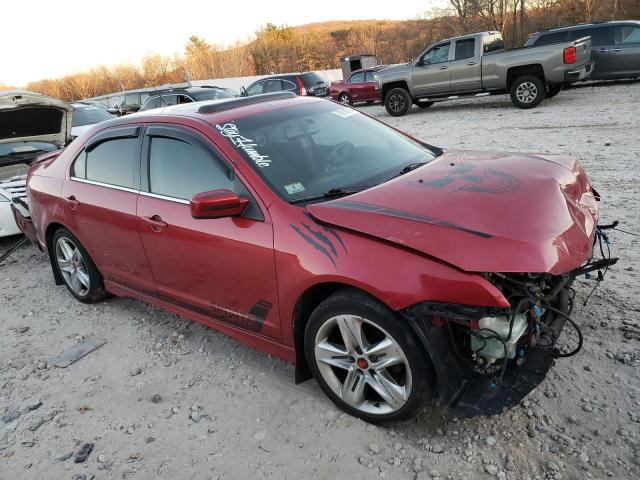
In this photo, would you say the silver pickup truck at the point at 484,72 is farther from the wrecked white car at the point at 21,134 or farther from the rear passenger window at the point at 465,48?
the wrecked white car at the point at 21,134

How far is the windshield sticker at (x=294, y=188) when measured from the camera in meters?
Answer: 2.81

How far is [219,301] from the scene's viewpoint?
3.11 metres

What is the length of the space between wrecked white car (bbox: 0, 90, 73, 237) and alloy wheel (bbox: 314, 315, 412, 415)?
4.61 metres

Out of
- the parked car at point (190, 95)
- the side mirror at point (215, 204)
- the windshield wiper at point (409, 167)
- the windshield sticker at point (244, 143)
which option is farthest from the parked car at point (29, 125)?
the parked car at point (190, 95)

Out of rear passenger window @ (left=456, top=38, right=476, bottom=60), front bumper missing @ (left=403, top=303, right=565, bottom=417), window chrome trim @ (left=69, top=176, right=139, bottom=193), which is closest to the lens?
front bumper missing @ (left=403, top=303, right=565, bottom=417)

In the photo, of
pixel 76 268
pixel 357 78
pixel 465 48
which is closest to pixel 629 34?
pixel 465 48

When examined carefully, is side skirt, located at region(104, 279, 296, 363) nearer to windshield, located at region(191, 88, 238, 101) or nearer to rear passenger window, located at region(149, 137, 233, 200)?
rear passenger window, located at region(149, 137, 233, 200)

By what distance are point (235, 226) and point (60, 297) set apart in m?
2.95

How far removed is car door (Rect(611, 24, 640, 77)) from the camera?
42.0 ft

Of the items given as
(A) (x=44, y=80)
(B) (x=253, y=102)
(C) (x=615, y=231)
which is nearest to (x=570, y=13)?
(C) (x=615, y=231)

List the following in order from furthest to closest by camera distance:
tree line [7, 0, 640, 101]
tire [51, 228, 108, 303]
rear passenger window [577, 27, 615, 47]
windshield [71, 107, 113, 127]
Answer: tree line [7, 0, 640, 101] → rear passenger window [577, 27, 615, 47] → windshield [71, 107, 113, 127] → tire [51, 228, 108, 303]

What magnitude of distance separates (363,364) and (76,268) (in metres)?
3.16

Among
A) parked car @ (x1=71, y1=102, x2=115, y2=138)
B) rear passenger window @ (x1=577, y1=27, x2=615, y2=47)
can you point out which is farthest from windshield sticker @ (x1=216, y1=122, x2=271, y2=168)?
rear passenger window @ (x1=577, y1=27, x2=615, y2=47)

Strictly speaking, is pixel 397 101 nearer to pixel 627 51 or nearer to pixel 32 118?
pixel 627 51
